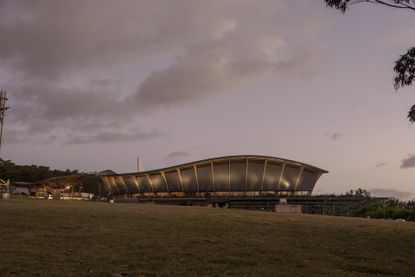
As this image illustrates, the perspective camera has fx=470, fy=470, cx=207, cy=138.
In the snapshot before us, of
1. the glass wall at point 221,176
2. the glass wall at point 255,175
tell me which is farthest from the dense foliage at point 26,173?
the glass wall at point 255,175

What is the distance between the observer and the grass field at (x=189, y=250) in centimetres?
1049

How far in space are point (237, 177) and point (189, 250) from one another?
111637mm

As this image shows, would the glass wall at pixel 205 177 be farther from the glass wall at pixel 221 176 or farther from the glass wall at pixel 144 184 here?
A: the glass wall at pixel 144 184

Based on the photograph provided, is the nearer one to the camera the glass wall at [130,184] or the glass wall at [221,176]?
the glass wall at [221,176]

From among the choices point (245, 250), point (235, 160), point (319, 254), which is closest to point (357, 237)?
point (319, 254)

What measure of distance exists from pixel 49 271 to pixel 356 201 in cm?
8470

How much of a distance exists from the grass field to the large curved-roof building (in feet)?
341

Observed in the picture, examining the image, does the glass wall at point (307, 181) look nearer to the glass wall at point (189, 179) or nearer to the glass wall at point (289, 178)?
the glass wall at point (289, 178)

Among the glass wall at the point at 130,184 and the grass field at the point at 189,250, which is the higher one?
the glass wall at the point at 130,184

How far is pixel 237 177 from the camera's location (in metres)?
124

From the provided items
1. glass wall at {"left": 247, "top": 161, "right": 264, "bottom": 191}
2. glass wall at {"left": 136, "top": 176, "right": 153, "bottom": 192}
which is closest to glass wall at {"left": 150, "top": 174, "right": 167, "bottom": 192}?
glass wall at {"left": 136, "top": 176, "right": 153, "bottom": 192}

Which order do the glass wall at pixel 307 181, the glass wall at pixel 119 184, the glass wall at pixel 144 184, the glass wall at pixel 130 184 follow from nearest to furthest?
1. the glass wall at pixel 307 181
2. the glass wall at pixel 144 184
3. the glass wall at pixel 130 184
4. the glass wall at pixel 119 184

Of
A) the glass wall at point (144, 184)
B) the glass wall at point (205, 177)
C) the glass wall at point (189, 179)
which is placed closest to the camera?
the glass wall at point (205, 177)

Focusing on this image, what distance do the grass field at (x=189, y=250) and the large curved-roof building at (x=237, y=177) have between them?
341 ft
